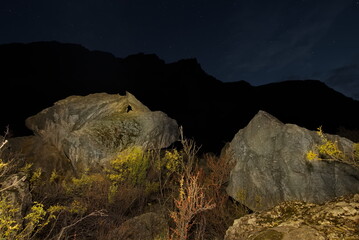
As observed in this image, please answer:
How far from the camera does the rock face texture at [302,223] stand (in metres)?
3.03

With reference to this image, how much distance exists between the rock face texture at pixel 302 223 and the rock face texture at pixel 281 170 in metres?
5.78

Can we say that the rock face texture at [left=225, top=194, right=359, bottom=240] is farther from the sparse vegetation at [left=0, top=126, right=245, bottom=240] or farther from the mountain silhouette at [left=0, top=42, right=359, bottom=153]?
the mountain silhouette at [left=0, top=42, right=359, bottom=153]

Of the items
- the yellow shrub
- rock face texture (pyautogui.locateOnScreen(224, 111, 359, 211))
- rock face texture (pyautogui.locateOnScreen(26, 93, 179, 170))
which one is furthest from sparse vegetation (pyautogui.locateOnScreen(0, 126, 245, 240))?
rock face texture (pyautogui.locateOnScreen(224, 111, 359, 211))

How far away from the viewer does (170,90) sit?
66500mm

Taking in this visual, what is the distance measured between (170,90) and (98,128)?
171 ft

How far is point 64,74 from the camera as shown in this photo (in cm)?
6044

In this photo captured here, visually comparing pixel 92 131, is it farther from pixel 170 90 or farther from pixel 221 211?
pixel 170 90

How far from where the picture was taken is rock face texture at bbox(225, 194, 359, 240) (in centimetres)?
303

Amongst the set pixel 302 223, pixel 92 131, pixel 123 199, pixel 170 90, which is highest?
pixel 170 90

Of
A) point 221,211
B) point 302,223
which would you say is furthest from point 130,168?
point 302,223

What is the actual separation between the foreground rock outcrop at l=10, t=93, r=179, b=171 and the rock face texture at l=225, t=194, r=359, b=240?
11517 mm

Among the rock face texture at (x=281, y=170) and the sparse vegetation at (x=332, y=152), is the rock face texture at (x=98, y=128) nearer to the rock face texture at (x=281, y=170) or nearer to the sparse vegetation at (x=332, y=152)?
the rock face texture at (x=281, y=170)

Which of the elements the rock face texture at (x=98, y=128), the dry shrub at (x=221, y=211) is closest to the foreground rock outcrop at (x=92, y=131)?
the rock face texture at (x=98, y=128)

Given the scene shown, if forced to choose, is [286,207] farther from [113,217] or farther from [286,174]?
[113,217]
